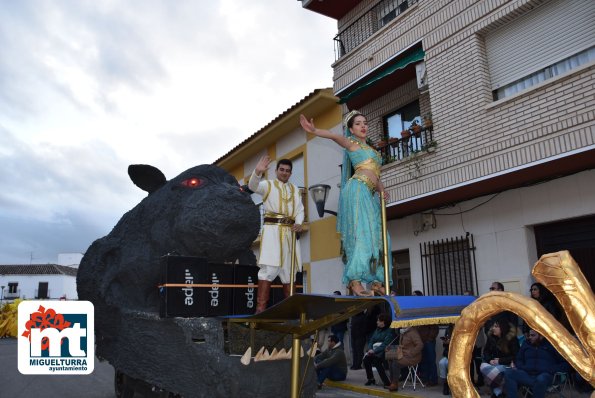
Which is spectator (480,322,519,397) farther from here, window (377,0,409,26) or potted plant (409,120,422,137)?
window (377,0,409,26)

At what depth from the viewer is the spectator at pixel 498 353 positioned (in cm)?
664

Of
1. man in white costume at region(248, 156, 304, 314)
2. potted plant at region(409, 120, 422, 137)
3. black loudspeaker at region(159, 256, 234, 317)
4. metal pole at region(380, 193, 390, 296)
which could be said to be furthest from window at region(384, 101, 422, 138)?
black loudspeaker at region(159, 256, 234, 317)

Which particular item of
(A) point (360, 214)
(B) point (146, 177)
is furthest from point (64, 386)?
(A) point (360, 214)

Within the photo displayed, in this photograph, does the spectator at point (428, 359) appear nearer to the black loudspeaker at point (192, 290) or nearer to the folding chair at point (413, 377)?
the folding chair at point (413, 377)

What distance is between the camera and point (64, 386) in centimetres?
923

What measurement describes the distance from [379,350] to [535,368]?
3.02 m

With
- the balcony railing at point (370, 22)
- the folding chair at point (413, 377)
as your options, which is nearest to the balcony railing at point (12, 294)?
the balcony railing at point (370, 22)

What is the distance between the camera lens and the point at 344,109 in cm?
1320

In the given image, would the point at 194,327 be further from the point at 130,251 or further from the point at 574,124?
the point at 574,124

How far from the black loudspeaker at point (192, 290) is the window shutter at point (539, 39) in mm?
7091

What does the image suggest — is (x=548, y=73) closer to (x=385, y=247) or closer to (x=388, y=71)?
(x=388, y=71)

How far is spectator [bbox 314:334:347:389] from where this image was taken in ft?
29.8

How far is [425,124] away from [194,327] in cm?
757

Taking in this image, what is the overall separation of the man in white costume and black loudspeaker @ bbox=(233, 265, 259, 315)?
70 millimetres
